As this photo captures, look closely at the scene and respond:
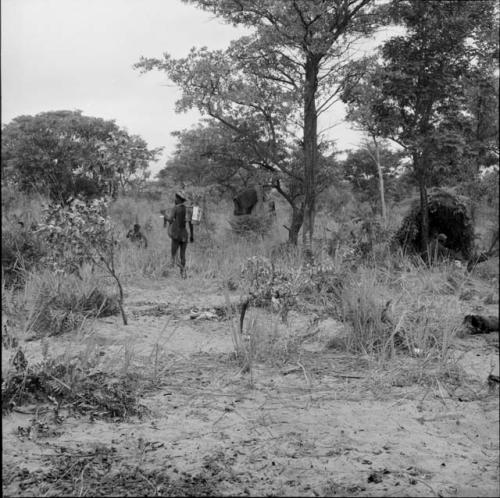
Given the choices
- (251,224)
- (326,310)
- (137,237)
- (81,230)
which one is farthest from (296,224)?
(81,230)

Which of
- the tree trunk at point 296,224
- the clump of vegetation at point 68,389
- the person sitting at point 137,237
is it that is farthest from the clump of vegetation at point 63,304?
the tree trunk at point 296,224

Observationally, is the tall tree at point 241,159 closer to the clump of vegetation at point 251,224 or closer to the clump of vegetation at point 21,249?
the clump of vegetation at point 251,224

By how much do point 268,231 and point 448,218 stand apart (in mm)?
4656

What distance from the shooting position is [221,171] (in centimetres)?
1230

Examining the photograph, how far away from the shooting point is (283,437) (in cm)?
258

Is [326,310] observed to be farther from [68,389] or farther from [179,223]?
[179,223]

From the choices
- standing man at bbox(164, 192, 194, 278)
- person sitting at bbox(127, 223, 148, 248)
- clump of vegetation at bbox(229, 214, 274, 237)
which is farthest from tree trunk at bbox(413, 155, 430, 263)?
clump of vegetation at bbox(229, 214, 274, 237)

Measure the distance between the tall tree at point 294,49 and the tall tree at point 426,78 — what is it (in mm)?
843

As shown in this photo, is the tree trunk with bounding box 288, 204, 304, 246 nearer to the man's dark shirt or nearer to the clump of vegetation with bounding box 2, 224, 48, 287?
the man's dark shirt

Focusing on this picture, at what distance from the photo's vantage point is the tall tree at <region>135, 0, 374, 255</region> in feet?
29.0

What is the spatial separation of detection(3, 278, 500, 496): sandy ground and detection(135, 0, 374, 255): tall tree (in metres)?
5.33

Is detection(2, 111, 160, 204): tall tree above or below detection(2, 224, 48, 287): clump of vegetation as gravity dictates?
above

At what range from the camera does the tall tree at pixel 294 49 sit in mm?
8828

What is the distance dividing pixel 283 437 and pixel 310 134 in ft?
25.4
